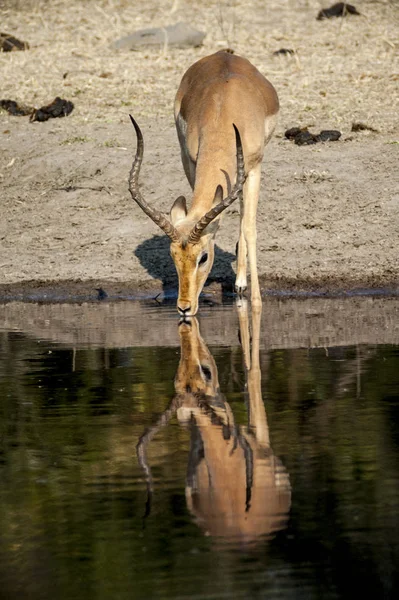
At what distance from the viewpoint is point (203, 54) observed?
17969 mm

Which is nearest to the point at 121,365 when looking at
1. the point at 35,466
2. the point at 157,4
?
the point at 35,466

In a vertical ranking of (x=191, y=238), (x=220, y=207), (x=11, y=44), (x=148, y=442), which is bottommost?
(x=148, y=442)

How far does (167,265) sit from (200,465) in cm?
660

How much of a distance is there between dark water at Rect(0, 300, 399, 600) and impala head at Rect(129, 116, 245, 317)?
35 cm

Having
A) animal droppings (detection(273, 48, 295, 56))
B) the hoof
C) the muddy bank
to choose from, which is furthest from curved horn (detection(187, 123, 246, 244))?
animal droppings (detection(273, 48, 295, 56))

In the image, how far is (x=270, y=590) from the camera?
411 centimetres

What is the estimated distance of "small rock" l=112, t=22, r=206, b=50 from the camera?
18.5 meters

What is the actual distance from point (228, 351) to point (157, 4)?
13.8 m

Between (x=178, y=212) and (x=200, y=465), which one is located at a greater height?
(x=178, y=212)

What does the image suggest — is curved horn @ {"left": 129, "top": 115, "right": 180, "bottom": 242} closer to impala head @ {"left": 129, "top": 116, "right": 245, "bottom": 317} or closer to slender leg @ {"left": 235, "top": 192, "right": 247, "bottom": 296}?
impala head @ {"left": 129, "top": 116, "right": 245, "bottom": 317}

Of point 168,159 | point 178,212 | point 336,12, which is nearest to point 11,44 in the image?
point 336,12

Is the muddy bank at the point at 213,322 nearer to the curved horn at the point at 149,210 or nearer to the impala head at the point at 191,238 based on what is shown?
the impala head at the point at 191,238

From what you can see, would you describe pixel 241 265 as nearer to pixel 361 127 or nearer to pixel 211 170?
pixel 211 170

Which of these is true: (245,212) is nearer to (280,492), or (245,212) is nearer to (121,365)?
(121,365)
